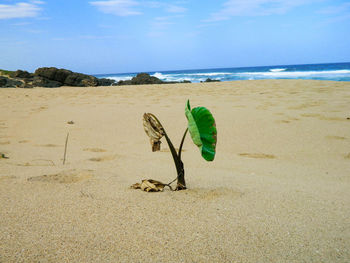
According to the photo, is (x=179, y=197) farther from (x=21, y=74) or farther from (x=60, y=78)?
(x=60, y=78)

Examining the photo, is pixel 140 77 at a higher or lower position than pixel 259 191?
higher

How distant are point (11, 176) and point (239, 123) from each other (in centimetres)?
262

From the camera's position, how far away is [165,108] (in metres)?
4.81

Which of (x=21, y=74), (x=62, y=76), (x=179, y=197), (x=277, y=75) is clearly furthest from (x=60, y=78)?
(x=277, y=75)

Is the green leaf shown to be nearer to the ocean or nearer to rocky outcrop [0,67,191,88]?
rocky outcrop [0,67,191,88]

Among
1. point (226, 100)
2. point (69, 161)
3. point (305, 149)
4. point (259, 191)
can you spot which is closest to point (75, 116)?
point (69, 161)

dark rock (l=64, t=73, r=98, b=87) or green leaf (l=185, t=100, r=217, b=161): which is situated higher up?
dark rock (l=64, t=73, r=98, b=87)

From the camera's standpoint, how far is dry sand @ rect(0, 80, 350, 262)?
3.34 feet

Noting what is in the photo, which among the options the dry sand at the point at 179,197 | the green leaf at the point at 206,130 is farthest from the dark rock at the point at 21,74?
the green leaf at the point at 206,130

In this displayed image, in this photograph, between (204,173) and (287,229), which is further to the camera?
(204,173)

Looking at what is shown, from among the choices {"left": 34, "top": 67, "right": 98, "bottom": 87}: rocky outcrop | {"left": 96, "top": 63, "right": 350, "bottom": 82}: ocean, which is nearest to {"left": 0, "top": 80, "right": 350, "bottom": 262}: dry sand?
{"left": 34, "top": 67, "right": 98, "bottom": 87}: rocky outcrop

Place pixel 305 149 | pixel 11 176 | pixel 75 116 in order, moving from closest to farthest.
A: pixel 11 176 → pixel 305 149 → pixel 75 116

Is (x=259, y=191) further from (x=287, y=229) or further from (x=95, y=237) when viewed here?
(x=95, y=237)

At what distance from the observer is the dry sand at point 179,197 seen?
1.02 meters
